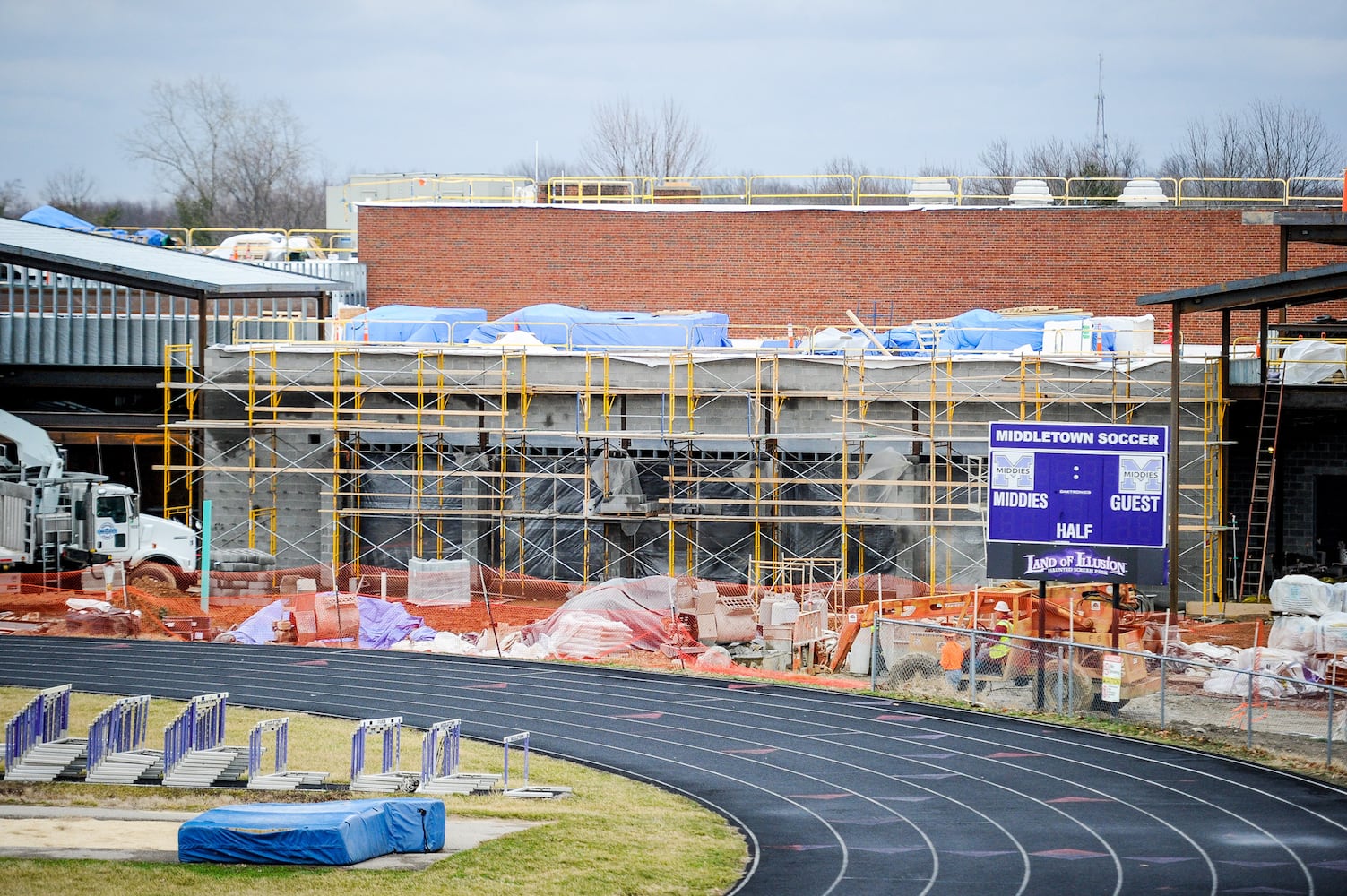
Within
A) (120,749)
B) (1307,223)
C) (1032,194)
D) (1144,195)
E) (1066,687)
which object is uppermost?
(1032,194)

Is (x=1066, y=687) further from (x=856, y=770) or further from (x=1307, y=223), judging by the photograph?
(x=1307, y=223)

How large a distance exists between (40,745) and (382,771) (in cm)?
456

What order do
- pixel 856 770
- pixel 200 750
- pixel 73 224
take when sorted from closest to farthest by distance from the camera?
1. pixel 200 750
2. pixel 856 770
3. pixel 73 224

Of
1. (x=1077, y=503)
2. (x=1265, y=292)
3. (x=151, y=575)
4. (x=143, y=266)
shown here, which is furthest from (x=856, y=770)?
(x=143, y=266)

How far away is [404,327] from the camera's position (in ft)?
135

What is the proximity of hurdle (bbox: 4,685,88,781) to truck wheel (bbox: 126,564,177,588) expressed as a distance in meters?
14.4

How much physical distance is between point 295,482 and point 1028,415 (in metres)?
17.6

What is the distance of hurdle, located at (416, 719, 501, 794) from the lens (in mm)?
19500

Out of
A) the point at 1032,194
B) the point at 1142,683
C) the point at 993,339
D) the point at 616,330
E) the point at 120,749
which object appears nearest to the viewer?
the point at 120,749

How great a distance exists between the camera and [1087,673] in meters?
25.0

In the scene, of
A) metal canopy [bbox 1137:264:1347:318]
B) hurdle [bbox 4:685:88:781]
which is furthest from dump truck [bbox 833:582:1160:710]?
hurdle [bbox 4:685:88:781]

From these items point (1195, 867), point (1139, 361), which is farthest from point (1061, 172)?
point (1195, 867)

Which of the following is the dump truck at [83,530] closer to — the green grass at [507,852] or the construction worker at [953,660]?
the green grass at [507,852]

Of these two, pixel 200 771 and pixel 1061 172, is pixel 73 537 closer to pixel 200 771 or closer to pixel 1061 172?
pixel 200 771
